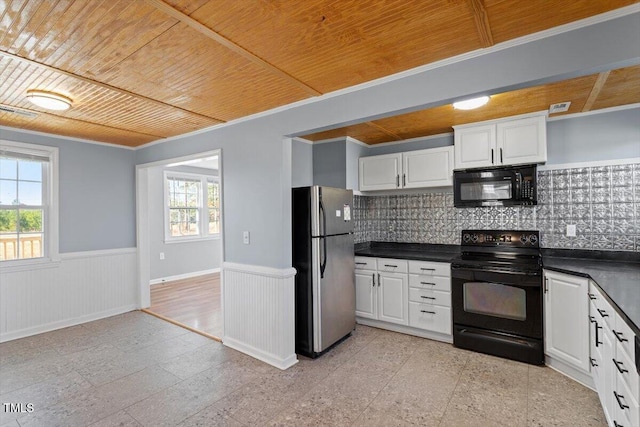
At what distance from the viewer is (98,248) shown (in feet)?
13.9

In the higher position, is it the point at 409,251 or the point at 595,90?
the point at 595,90

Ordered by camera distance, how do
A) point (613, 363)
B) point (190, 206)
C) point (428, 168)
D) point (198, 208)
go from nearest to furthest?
1. point (613, 363)
2. point (428, 168)
3. point (190, 206)
4. point (198, 208)

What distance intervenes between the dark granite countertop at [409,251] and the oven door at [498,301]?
1.04 ft

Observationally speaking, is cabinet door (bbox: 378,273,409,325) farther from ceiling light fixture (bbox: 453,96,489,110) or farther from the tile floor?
ceiling light fixture (bbox: 453,96,489,110)

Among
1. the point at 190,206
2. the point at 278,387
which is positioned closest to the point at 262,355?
the point at 278,387

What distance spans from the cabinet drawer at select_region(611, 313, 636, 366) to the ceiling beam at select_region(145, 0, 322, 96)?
2315 millimetres

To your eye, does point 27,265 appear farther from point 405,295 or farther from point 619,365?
point 619,365

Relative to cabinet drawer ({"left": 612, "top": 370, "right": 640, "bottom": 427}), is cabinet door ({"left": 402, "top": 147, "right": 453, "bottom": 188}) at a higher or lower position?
higher

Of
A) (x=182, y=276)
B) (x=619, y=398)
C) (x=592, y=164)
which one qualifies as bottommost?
(x=182, y=276)

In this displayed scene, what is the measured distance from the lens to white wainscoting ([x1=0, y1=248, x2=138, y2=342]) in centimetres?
353

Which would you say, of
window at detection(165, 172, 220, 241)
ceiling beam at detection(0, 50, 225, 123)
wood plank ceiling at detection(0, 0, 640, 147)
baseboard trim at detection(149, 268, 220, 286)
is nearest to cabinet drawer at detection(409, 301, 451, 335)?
wood plank ceiling at detection(0, 0, 640, 147)

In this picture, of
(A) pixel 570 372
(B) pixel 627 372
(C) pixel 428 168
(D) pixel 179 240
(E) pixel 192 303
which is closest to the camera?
(B) pixel 627 372

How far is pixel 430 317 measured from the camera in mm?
3363

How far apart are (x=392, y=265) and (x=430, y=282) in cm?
44
